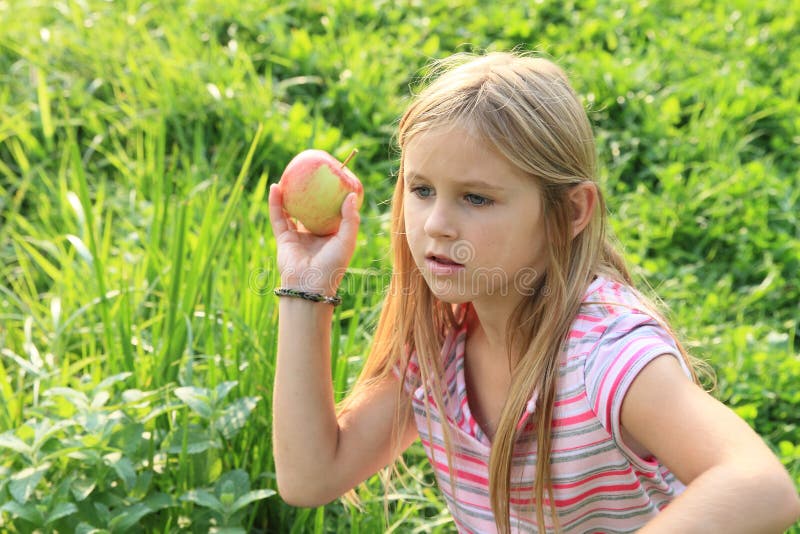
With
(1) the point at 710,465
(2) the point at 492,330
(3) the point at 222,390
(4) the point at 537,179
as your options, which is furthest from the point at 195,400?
(1) the point at 710,465

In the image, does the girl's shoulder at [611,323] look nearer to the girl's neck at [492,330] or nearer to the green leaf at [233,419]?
the girl's neck at [492,330]

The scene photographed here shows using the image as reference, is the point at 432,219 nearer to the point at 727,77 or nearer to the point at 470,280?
the point at 470,280

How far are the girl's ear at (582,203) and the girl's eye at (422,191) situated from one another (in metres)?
0.23

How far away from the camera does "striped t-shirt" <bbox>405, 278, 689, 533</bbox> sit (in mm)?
1467

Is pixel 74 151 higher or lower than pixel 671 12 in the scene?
lower

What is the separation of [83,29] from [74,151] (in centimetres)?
156

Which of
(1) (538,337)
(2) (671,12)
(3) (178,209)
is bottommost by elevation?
(1) (538,337)

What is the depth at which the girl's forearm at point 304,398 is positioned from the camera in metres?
1.77

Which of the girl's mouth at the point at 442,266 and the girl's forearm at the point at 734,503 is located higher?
the girl's mouth at the point at 442,266

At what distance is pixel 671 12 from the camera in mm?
4496

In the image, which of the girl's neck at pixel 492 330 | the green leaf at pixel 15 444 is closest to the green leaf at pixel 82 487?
the green leaf at pixel 15 444

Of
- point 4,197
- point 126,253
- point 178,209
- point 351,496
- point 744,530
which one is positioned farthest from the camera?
point 4,197

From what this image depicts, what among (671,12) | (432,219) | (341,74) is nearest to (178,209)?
(432,219)

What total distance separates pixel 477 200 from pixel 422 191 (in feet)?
0.33
